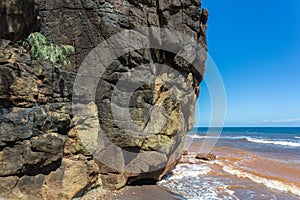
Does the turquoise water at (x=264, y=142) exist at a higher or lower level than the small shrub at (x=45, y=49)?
lower

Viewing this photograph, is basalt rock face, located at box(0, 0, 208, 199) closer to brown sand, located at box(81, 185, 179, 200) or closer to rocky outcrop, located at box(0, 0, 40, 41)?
rocky outcrop, located at box(0, 0, 40, 41)

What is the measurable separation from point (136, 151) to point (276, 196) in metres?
5.21

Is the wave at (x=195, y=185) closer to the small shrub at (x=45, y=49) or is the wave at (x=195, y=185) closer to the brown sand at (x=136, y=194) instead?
the brown sand at (x=136, y=194)

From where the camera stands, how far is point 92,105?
5.58 metres

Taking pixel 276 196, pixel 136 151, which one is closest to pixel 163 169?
pixel 136 151

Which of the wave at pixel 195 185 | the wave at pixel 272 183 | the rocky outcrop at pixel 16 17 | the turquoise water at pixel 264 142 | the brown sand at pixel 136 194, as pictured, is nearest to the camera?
the rocky outcrop at pixel 16 17

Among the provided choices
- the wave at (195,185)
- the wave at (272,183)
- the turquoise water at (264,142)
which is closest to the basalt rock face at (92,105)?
the wave at (195,185)

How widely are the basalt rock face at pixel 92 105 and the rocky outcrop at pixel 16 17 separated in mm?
103

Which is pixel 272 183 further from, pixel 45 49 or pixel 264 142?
pixel 264 142

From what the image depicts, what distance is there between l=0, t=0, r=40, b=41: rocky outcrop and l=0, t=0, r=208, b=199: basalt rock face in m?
0.10

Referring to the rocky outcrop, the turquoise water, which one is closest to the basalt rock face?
the rocky outcrop

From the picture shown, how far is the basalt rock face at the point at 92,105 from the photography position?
4074 mm

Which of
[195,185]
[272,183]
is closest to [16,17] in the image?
[195,185]

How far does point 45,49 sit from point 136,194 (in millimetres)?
5032
